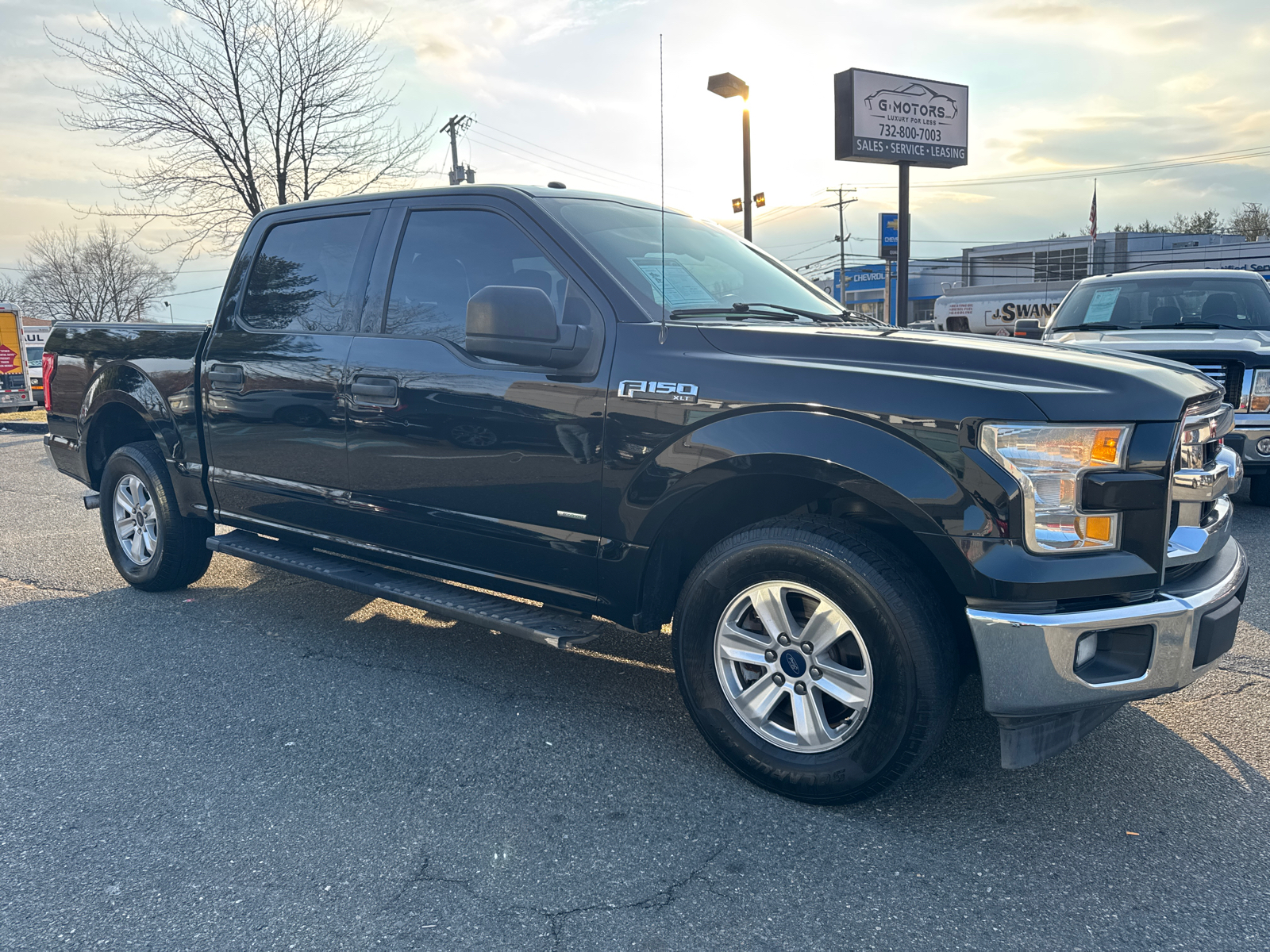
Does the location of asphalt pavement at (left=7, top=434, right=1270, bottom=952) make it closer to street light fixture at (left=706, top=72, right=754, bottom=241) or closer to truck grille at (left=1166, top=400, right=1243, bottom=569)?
truck grille at (left=1166, top=400, right=1243, bottom=569)

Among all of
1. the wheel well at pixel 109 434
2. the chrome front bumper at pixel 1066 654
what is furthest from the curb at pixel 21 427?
the chrome front bumper at pixel 1066 654

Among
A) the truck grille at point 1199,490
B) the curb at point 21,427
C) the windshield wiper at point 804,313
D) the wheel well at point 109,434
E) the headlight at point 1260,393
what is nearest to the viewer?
the truck grille at point 1199,490

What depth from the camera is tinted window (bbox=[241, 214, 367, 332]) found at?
4.17 metres

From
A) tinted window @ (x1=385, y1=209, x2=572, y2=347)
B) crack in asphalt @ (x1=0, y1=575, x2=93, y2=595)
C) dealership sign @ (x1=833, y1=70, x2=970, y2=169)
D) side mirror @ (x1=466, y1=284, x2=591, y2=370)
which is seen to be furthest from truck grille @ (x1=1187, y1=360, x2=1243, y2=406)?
dealership sign @ (x1=833, y1=70, x2=970, y2=169)

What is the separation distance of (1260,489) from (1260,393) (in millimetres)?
1065

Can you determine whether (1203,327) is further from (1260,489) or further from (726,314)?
(726,314)

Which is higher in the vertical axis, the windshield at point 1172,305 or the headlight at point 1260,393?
the windshield at point 1172,305

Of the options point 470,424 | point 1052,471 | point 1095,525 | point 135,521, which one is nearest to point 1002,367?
point 1052,471

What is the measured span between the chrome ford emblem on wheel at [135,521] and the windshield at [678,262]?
122 inches

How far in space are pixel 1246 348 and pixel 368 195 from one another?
6.10m

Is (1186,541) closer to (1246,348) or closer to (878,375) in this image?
(878,375)

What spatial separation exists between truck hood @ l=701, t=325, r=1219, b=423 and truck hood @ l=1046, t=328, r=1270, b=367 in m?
3.78

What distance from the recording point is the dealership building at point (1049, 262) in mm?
49438

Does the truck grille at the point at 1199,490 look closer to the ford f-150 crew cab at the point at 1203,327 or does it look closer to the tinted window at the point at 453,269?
the tinted window at the point at 453,269
